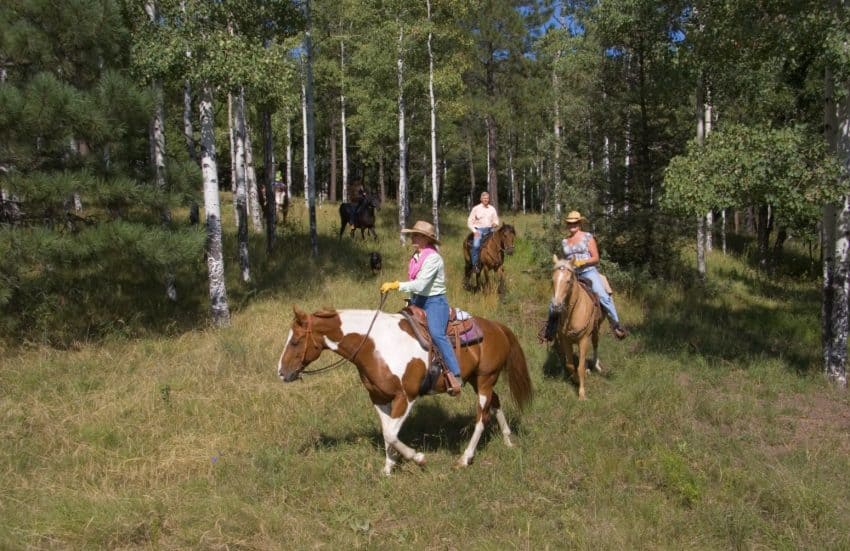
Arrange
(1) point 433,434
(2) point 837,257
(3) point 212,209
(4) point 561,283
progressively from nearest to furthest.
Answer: (1) point 433,434 < (4) point 561,283 < (2) point 837,257 < (3) point 212,209

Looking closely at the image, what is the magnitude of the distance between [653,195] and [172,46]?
11.6 metres

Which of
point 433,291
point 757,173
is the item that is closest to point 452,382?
point 433,291

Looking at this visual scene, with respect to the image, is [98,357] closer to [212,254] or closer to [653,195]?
[212,254]

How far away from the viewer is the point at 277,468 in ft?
19.7

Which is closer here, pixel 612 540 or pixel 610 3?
pixel 612 540

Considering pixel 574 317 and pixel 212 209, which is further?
pixel 212 209

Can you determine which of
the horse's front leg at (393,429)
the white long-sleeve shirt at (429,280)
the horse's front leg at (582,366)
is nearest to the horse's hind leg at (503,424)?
the horse's front leg at (393,429)

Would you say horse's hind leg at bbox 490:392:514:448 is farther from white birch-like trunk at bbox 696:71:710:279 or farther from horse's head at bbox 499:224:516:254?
white birch-like trunk at bbox 696:71:710:279

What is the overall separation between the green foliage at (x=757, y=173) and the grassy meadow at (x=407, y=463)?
2703 millimetres

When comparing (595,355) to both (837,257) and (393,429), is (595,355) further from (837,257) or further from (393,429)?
(393,429)

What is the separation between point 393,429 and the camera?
18.6 ft

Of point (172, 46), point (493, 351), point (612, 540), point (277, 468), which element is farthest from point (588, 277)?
point (172, 46)

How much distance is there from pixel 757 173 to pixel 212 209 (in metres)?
8.99

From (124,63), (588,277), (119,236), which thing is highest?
(124,63)
